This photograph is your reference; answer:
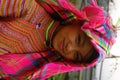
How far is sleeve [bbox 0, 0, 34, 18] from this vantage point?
1111mm

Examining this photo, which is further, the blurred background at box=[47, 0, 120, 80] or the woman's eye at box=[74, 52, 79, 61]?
the blurred background at box=[47, 0, 120, 80]

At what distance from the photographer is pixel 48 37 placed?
3.94 ft

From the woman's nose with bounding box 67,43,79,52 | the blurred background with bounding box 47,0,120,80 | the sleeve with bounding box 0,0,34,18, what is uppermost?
the sleeve with bounding box 0,0,34,18

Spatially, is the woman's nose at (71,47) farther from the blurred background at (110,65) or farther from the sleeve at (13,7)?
the blurred background at (110,65)

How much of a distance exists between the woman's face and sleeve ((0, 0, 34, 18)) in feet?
0.67

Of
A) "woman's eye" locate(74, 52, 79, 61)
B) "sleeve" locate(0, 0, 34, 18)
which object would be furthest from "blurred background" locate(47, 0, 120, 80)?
"sleeve" locate(0, 0, 34, 18)

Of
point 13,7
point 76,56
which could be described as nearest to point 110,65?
point 76,56

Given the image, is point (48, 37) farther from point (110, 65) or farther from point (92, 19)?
point (110, 65)

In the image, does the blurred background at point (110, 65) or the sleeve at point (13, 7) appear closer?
the sleeve at point (13, 7)

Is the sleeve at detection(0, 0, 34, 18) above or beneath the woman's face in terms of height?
above

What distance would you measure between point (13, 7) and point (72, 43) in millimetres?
316

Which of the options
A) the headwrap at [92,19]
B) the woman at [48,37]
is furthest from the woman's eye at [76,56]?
the headwrap at [92,19]

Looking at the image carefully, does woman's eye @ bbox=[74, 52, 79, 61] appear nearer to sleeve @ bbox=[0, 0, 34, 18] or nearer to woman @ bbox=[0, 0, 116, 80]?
woman @ bbox=[0, 0, 116, 80]

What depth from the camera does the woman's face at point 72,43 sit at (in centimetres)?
114
